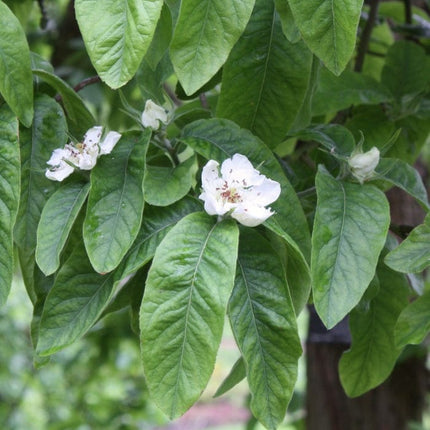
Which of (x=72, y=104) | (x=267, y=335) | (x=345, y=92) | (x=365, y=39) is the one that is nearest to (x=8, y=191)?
(x=72, y=104)

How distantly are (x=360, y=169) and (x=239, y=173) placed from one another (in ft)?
0.49

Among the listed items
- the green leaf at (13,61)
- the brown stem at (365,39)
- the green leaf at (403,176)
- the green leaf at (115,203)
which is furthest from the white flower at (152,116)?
the brown stem at (365,39)

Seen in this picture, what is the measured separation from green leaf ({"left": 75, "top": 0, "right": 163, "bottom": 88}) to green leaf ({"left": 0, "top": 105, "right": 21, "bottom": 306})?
14cm

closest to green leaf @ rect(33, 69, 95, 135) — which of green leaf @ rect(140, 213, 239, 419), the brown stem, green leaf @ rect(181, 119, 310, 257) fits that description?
green leaf @ rect(181, 119, 310, 257)

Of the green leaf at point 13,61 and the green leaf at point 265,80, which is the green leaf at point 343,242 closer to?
the green leaf at point 265,80

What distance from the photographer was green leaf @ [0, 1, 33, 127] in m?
0.78

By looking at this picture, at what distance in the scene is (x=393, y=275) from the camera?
97 centimetres

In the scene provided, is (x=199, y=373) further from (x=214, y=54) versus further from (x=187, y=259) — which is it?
(x=214, y=54)

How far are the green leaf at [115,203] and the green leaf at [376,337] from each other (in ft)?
1.14

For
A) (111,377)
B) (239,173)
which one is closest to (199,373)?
(239,173)

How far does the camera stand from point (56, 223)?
765 mm

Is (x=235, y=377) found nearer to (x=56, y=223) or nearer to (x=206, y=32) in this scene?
(x=56, y=223)

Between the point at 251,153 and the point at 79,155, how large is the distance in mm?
180

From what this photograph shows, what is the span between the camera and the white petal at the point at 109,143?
2.68 ft
